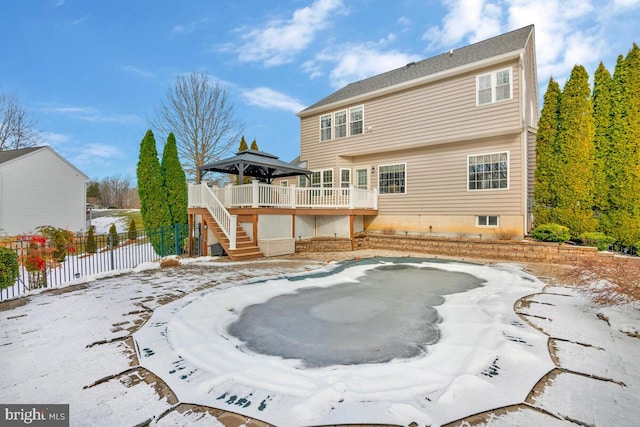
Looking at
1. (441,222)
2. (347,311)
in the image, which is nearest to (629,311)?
(347,311)

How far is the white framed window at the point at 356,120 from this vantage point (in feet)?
45.2

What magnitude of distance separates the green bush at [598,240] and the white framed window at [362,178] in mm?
8040

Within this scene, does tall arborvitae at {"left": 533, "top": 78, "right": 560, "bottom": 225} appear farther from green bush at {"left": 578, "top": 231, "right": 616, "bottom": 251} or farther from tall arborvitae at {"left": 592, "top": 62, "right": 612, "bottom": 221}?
tall arborvitae at {"left": 592, "top": 62, "right": 612, "bottom": 221}

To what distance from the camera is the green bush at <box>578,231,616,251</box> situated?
8.87 meters

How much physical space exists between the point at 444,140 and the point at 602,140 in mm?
4893

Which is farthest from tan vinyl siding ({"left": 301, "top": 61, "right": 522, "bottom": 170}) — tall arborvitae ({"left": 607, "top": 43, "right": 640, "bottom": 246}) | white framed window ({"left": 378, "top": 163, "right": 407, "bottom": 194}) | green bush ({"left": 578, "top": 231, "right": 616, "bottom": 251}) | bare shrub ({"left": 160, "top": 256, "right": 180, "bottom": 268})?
bare shrub ({"left": 160, "top": 256, "right": 180, "bottom": 268})

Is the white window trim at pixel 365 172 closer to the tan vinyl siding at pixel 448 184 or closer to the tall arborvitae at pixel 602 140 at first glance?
the tan vinyl siding at pixel 448 184

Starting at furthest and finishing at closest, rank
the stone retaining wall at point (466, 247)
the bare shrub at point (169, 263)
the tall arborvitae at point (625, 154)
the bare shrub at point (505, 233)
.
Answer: the bare shrub at point (505, 233) < the tall arborvitae at point (625, 154) < the stone retaining wall at point (466, 247) < the bare shrub at point (169, 263)

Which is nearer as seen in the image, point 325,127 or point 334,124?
point 334,124

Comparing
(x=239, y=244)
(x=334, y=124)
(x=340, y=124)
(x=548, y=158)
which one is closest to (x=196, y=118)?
(x=334, y=124)

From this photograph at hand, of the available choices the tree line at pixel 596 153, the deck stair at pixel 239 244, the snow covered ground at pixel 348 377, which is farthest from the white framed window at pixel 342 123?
the snow covered ground at pixel 348 377

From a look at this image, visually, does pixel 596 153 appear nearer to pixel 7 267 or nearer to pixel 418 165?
pixel 418 165

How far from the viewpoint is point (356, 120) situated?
550 inches

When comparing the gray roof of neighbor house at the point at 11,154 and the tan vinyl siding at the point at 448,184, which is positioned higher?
the gray roof of neighbor house at the point at 11,154
